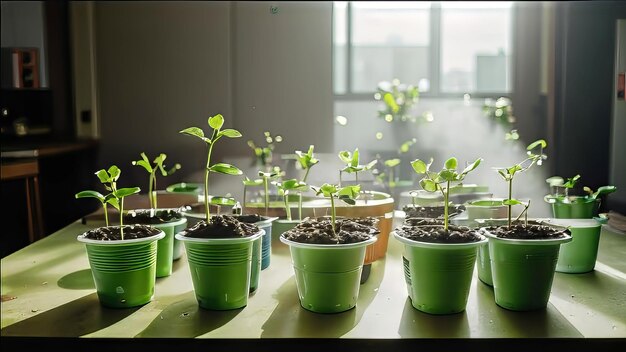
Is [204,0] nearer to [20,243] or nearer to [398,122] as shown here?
[398,122]

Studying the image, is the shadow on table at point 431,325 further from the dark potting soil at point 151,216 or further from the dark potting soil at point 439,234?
the dark potting soil at point 151,216

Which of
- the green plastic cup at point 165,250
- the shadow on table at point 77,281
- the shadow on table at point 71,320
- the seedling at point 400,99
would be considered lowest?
the shadow on table at point 77,281

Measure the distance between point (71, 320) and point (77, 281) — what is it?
317 millimetres

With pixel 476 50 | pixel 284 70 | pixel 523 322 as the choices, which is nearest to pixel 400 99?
pixel 284 70

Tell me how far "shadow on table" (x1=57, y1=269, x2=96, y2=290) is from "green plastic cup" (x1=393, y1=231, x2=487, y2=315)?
30.4 inches

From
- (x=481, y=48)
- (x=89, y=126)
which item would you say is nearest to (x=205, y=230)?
(x=89, y=126)

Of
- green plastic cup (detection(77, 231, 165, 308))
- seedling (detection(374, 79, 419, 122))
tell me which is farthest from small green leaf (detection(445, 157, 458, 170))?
seedling (detection(374, 79, 419, 122))

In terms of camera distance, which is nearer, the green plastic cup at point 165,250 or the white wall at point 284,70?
the green plastic cup at point 165,250

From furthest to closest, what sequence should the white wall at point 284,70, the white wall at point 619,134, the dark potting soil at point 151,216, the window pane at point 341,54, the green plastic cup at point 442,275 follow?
the window pane at point 341,54 < the white wall at point 284,70 < the white wall at point 619,134 < the dark potting soil at point 151,216 < the green plastic cup at point 442,275

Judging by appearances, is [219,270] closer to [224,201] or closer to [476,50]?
[224,201]

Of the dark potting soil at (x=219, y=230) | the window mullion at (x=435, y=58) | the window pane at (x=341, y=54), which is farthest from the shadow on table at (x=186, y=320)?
the window mullion at (x=435, y=58)

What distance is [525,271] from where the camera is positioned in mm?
1305

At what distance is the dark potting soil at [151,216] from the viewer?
167 centimetres

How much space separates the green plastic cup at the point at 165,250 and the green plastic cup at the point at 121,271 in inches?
8.2
